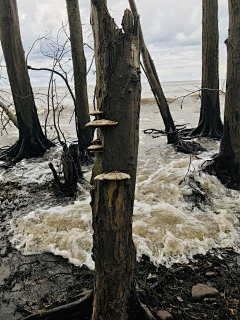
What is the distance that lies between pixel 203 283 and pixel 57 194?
3.86 meters

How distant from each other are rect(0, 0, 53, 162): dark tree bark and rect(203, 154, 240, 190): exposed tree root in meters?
5.69

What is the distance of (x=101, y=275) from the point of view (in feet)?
7.43

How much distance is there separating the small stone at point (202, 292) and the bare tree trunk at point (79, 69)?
20.6 ft

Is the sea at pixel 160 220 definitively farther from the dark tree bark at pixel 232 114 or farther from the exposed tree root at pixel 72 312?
the exposed tree root at pixel 72 312

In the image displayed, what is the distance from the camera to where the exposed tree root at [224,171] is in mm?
6080

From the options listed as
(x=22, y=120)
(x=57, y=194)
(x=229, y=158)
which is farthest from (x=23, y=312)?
(x=22, y=120)

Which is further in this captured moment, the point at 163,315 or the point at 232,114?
the point at 232,114

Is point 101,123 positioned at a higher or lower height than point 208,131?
higher

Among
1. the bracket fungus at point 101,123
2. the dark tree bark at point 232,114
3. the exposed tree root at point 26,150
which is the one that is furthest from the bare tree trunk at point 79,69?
the bracket fungus at point 101,123

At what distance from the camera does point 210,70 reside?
919 centimetres

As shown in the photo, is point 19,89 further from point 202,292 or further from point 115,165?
point 202,292

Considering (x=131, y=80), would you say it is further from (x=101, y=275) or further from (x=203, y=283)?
(x=203, y=283)

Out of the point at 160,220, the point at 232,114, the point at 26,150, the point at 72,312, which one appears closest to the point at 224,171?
the point at 232,114

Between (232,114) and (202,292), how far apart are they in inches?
167
